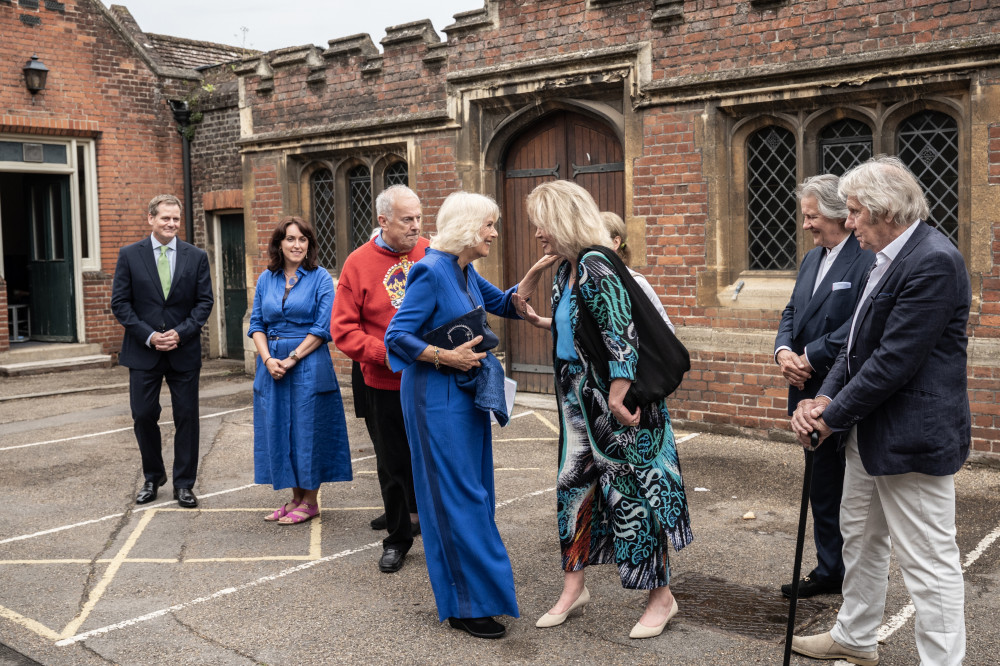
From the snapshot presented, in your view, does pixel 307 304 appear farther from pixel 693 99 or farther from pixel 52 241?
pixel 52 241

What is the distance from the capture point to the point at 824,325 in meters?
4.41

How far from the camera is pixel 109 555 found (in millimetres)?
5410

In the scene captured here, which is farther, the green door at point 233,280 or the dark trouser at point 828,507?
the green door at point 233,280

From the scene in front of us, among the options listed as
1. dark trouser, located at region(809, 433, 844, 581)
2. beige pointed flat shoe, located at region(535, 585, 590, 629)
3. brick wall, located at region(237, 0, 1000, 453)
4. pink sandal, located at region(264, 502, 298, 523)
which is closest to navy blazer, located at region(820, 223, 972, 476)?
dark trouser, located at region(809, 433, 844, 581)

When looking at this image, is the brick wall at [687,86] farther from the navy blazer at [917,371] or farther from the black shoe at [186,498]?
the black shoe at [186,498]

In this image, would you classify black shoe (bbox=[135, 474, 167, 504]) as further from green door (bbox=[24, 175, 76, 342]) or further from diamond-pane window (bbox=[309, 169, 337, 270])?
green door (bbox=[24, 175, 76, 342])

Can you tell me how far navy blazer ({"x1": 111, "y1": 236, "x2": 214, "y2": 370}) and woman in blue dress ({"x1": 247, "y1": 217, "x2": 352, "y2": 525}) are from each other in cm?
75

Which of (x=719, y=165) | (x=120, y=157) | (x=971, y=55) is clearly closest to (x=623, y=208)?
(x=719, y=165)

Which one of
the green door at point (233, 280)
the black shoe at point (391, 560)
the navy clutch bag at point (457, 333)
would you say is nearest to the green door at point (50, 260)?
the green door at point (233, 280)

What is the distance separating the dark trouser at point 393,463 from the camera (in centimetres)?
515

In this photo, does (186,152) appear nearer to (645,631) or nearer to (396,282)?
(396,282)

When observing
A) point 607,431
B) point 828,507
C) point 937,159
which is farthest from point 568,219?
point 937,159

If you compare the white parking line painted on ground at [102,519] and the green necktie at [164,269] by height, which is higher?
the green necktie at [164,269]

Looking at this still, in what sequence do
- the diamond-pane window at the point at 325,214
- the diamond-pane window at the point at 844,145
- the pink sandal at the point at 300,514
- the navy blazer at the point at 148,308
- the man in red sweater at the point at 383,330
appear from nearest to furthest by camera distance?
1. the man in red sweater at the point at 383,330
2. the pink sandal at the point at 300,514
3. the navy blazer at the point at 148,308
4. the diamond-pane window at the point at 844,145
5. the diamond-pane window at the point at 325,214
